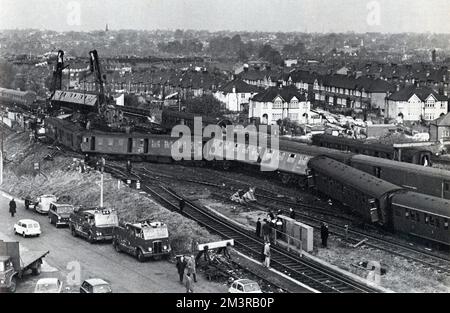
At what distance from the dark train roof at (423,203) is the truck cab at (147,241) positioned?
11090 mm

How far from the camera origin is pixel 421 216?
2845 centimetres

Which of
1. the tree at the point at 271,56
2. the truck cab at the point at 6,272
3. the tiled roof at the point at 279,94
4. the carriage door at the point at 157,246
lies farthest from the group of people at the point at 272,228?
the tree at the point at 271,56

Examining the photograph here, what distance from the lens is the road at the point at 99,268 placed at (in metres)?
23.0

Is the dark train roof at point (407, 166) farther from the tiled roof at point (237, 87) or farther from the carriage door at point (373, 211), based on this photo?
the tiled roof at point (237, 87)

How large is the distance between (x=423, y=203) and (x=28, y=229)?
18352 millimetres

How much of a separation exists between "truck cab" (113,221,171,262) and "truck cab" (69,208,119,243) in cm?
265

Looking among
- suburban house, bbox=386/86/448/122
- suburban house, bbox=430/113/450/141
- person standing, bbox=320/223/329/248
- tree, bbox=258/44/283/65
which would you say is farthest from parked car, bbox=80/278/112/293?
tree, bbox=258/44/283/65

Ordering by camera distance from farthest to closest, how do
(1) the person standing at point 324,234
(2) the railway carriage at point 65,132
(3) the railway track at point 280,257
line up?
(2) the railway carriage at point 65,132
(1) the person standing at point 324,234
(3) the railway track at point 280,257

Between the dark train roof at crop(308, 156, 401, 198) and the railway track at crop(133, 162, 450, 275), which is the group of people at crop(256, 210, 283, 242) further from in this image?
the dark train roof at crop(308, 156, 401, 198)

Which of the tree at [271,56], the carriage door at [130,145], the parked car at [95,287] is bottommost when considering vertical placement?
the parked car at [95,287]

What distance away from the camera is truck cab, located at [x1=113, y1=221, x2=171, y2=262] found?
2595cm

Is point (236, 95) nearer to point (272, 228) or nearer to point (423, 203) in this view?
point (272, 228)

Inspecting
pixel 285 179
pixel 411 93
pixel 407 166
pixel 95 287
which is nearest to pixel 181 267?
pixel 95 287
